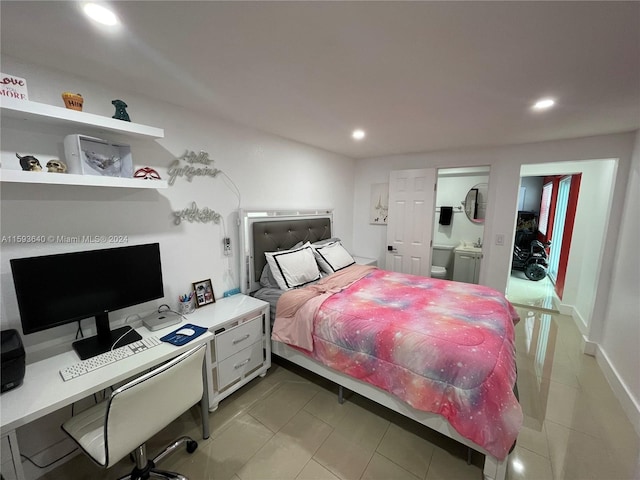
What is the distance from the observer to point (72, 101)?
1394mm

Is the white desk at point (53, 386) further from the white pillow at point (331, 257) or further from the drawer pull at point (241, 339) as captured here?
the white pillow at point (331, 257)

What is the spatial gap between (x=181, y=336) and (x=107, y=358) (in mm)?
369

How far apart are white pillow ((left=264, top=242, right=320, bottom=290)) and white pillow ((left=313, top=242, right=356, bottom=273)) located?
171 mm

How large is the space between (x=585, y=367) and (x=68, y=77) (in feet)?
15.8

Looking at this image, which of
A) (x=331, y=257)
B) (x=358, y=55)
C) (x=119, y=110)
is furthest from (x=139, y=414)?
(x=331, y=257)

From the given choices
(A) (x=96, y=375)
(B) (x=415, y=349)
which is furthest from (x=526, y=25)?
(A) (x=96, y=375)

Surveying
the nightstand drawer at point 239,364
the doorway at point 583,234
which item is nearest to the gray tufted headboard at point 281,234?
the nightstand drawer at point 239,364

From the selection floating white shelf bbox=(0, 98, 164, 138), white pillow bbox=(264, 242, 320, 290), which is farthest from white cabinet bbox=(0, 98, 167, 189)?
white pillow bbox=(264, 242, 320, 290)

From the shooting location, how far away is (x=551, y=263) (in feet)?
17.5

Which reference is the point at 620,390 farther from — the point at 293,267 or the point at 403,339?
the point at 293,267

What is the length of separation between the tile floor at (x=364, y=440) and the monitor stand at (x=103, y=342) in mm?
730

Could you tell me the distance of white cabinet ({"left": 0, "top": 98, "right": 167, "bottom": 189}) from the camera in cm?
124

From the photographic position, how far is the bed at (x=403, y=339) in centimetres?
140

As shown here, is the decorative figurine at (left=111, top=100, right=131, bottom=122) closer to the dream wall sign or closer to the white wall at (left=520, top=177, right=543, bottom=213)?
the dream wall sign
